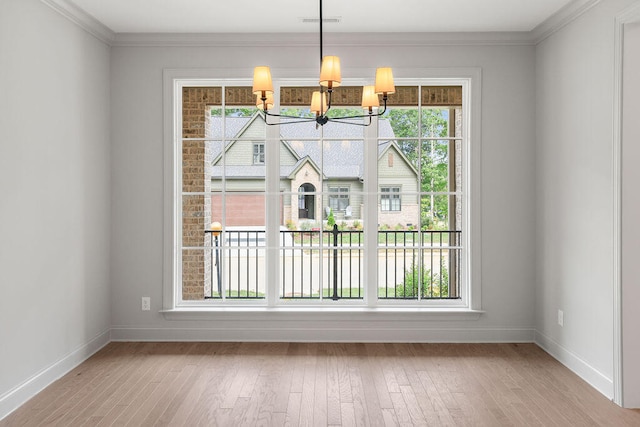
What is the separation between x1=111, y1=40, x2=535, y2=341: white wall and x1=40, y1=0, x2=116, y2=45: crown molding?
0.61 feet

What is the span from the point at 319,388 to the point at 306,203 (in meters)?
1.77

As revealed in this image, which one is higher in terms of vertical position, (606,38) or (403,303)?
(606,38)

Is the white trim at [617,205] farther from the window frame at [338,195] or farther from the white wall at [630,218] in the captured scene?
the window frame at [338,195]

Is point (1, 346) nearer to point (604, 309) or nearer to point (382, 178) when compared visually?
point (382, 178)

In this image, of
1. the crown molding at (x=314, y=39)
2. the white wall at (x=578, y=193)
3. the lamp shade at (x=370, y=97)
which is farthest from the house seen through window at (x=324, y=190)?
the lamp shade at (x=370, y=97)

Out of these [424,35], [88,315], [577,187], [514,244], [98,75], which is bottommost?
[88,315]

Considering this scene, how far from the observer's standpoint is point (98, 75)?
433 centimetres

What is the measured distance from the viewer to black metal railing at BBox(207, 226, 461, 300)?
4684 millimetres

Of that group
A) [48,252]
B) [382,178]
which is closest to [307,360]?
[382,178]

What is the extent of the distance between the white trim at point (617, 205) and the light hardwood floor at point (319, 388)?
23 cm

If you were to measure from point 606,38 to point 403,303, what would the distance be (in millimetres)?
2611

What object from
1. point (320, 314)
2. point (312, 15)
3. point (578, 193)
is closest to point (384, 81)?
point (312, 15)

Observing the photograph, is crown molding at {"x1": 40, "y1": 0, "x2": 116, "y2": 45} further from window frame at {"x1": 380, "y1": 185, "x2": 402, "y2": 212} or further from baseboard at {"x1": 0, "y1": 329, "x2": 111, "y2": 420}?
window frame at {"x1": 380, "y1": 185, "x2": 402, "y2": 212}

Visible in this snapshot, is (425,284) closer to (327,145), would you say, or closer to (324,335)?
(324,335)
